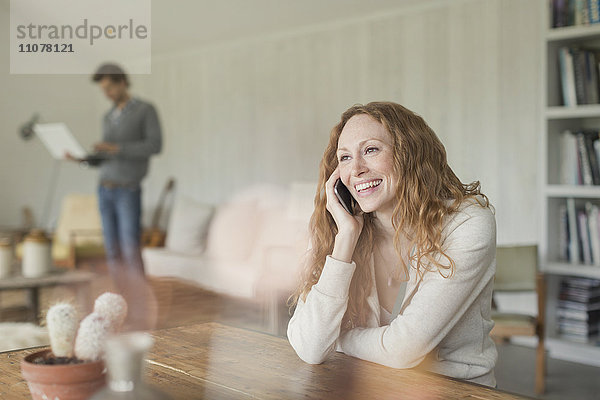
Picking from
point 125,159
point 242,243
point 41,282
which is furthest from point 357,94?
point 41,282

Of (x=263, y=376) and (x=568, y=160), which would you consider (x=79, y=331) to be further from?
(x=568, y=160)

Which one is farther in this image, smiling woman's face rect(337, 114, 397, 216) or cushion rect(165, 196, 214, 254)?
cushion rect(165, 196, 214, 254)

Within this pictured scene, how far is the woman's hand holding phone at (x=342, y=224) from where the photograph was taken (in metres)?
1.18

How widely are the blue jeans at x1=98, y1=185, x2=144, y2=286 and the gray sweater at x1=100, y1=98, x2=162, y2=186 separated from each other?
0.07 m

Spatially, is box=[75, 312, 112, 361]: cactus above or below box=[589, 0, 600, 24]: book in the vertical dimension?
below

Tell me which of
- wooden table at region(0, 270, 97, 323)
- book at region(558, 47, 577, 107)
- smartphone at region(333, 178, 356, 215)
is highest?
book at region(558, 47, 577, 107)

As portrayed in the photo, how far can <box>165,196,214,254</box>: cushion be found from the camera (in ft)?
14.9

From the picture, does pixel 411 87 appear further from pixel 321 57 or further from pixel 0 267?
pixel 0 267

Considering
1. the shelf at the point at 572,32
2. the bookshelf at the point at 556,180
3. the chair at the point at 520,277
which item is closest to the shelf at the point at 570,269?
the bookshelf at the point at 556,180

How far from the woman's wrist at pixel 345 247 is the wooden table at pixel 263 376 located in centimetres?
17

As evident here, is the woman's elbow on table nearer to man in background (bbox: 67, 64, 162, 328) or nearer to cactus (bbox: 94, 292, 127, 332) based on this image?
cactus (bbox: 94, 292, 127, 332)

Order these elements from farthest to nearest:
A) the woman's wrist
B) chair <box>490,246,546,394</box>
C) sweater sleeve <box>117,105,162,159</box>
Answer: sweater sleeve <box>117,105,162,159</box> < chair <box>490,246,546,394</box> < the woman's wrist

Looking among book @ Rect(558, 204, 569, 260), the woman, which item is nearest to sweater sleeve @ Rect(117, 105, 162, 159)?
book @ Rect(558, 204, 569, 260)

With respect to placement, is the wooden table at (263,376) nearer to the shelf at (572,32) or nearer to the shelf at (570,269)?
the shelf at (570,269)
